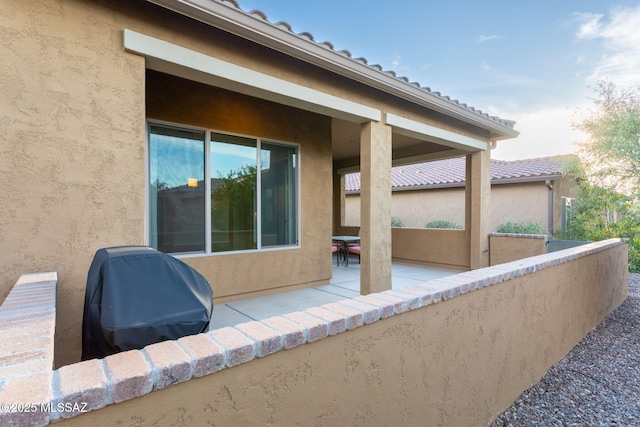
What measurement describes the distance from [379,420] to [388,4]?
34.3ft

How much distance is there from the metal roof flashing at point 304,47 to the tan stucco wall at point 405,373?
132 inches

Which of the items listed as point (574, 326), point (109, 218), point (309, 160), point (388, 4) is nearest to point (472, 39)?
point (388, 4)

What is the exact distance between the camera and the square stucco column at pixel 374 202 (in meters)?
5.46

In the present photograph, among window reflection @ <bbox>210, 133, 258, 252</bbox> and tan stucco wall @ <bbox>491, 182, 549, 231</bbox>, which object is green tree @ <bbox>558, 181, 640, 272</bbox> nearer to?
tan stucco wall @ <bbox>491, 182, 549, 231</bbox>

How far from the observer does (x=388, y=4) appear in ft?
30.3

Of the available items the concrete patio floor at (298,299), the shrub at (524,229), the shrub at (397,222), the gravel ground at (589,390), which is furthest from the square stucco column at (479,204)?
the shrub at (397,222)

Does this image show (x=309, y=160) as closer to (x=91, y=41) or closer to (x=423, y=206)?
(x=91, y=41)

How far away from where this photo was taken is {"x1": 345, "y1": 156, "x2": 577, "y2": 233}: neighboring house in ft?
38.7

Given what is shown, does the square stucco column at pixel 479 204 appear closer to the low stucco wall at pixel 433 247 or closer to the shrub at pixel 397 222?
the low stucco wall at pixel 433 247

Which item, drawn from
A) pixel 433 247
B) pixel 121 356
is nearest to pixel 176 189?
pixel 121 356

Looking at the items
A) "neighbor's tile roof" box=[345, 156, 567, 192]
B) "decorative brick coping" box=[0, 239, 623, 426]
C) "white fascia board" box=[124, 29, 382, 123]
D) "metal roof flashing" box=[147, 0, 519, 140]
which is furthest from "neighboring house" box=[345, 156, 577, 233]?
"decorative brick coping" box=[0, 239, 623, 426]

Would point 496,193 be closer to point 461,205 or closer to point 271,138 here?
point 461,205

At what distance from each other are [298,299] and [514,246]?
219 inches

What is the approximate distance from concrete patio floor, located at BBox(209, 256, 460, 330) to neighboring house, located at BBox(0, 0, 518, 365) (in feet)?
0.91
